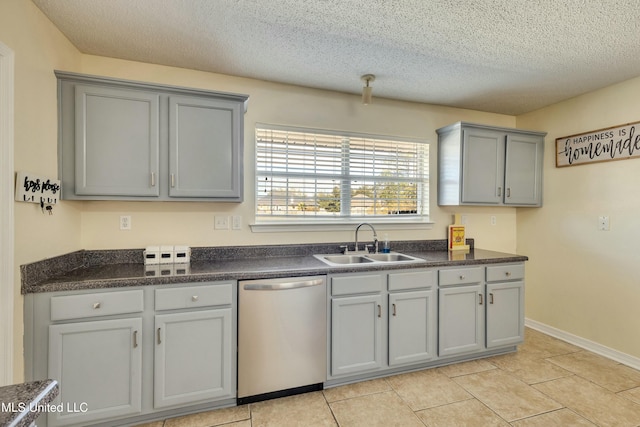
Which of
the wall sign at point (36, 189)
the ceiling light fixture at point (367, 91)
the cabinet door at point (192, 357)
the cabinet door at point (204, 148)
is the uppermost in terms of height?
the ceiling light fixture at point (367, 91)

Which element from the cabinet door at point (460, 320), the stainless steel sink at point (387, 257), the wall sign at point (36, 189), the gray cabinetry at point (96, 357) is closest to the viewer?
the wall sign at point (36, 189)

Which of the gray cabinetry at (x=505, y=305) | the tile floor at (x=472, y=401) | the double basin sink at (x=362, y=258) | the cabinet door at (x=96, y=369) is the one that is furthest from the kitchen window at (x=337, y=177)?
the tile floor at (x=472, y=401)

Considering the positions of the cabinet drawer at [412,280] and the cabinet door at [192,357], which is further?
the cabinet drawer at [412,280]

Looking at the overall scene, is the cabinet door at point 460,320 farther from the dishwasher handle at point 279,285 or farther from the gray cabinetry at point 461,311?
the dishwasher handle at point 279,285

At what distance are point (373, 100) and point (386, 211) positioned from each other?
113 centimetres

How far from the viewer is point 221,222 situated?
2.60 meters

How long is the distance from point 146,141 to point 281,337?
5.38 feet

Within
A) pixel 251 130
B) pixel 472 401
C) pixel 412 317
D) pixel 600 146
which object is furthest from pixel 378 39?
pixel 472 401

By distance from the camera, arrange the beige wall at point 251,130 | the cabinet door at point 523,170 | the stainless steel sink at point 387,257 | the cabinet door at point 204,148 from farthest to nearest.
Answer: the cabinet door at point 523,170
the stainless steel sink at point 387,257
the beige wall at point 251,130
the cabinet door at point 204,148

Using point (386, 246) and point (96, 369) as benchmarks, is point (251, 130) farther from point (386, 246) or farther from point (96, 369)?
point (96, 369)

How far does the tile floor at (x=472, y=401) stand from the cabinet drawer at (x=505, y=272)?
0.72 meters

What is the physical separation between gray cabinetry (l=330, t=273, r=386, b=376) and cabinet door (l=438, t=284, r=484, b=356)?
572 millimetres

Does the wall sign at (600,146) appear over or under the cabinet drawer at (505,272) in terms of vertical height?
over

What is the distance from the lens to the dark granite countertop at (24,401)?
60 centimetres
